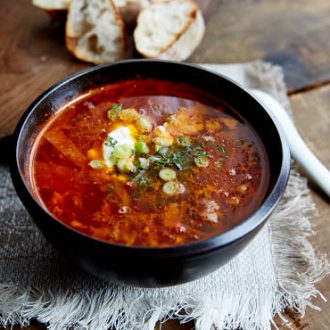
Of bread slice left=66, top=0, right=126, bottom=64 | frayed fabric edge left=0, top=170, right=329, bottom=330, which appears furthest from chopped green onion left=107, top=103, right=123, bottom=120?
bread slice left=66, top=0, right=126, bottom=64

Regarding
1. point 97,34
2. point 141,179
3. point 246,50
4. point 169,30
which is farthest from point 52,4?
point 141,179

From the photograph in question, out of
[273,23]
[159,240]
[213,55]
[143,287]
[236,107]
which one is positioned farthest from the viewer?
[273,23]

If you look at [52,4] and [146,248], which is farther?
[52,4]

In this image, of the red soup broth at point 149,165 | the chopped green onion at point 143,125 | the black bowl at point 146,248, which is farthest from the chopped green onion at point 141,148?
the black bowl at point 146,248

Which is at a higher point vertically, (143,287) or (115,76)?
(115,76)

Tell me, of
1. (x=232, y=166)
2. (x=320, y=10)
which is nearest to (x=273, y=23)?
(x=320, y=10)

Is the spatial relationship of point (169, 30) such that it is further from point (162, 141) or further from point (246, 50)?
point (162, 141)

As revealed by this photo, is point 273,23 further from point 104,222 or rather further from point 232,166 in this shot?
point 104,222
